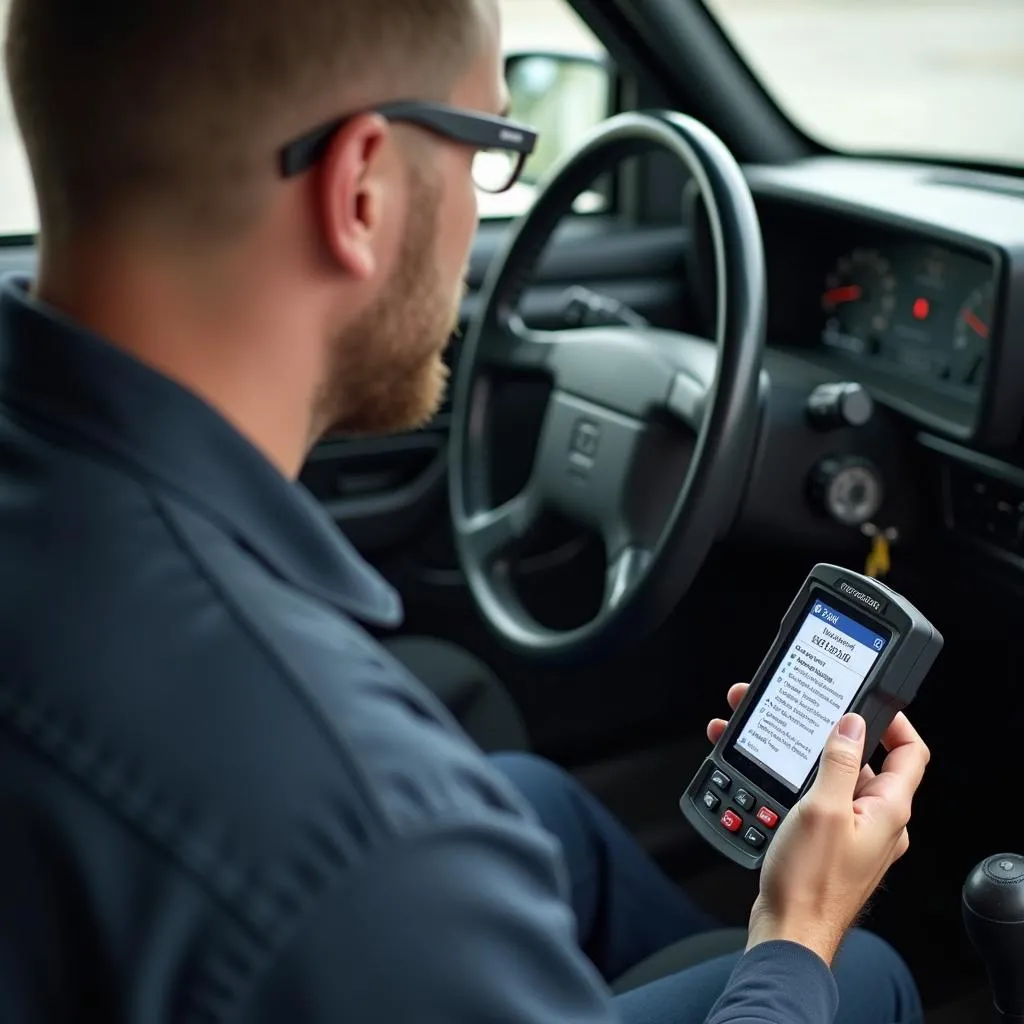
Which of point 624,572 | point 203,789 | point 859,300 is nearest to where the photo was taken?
point 203,789

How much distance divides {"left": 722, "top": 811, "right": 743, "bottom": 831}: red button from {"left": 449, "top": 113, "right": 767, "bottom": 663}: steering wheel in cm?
27

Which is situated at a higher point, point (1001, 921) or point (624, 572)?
point (624, 572)

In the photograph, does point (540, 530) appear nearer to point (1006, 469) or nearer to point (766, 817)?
point (1006, 469)

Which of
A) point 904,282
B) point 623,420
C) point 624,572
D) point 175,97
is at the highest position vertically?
point 175,97

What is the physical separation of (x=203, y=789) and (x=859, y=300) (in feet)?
4.83

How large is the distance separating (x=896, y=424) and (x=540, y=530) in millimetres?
420

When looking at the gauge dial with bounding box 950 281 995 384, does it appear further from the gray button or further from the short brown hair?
the short brown hair

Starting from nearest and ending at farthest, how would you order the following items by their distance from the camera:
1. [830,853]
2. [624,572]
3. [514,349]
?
1. [830,853]
2. [624,572]
3. [514,349]

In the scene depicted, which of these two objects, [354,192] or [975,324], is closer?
[354,192]

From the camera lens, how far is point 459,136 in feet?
2.79

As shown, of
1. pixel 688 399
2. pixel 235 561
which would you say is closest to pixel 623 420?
pixel 688 399

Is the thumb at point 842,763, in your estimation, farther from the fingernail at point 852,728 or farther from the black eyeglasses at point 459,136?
the black eyeglasses at point 459,136

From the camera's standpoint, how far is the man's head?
731mm

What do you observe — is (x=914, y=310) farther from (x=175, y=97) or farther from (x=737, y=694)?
(x=175, y=97)
